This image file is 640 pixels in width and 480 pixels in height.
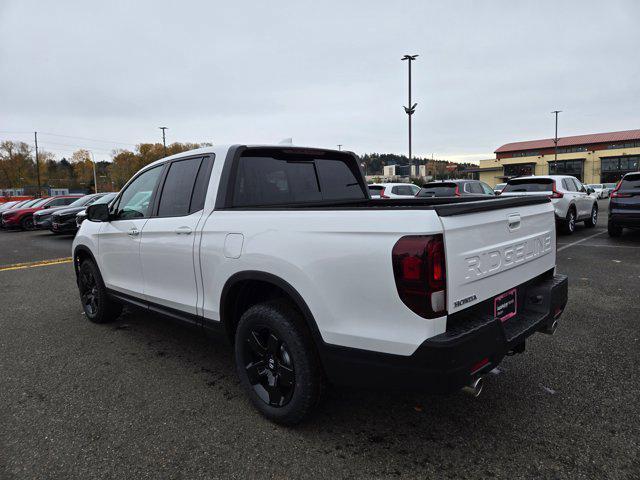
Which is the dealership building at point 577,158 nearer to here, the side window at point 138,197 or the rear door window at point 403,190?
the rear door window at point 403,190

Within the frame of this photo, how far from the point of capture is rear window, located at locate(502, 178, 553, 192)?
11.6m

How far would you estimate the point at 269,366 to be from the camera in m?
2.84

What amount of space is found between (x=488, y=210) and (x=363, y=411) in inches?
62.7

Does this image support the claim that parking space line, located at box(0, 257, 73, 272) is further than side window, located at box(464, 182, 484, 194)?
No

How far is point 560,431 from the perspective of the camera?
2.60 metres

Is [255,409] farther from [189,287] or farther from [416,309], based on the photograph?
[416,309]

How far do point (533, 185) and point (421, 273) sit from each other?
11180mm

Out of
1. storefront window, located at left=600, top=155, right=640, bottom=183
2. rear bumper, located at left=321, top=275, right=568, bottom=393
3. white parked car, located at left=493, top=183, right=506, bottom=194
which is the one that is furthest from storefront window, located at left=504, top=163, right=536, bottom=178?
rear bumper, located at left=321, top=275, right=568, bottom=393

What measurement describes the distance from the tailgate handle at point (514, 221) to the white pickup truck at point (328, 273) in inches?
0.6

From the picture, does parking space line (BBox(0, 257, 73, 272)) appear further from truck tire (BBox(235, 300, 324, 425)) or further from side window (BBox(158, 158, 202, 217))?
truck tire (BBox(235, 300, 324, 425))

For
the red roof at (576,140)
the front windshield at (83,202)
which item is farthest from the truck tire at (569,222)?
the red roof at (576,140)

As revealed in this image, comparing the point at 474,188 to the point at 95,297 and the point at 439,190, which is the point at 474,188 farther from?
the point at 95,297

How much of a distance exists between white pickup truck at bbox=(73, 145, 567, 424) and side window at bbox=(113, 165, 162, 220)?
35 mm

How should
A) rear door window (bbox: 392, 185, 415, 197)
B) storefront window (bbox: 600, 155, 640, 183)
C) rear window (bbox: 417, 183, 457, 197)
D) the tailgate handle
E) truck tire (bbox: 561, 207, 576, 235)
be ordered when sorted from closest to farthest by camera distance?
the tailgate handle < truck tire (bbox: 561, 207, 576, 235) < rear window (bbox: 417, 183, 457, 197) < rear door window (bbox: 392, 185, 415, 197) < storefront window (bbox: 600, 155, 640, 183)
